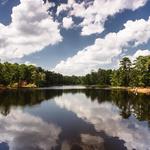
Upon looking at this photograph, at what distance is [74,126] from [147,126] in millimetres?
7774

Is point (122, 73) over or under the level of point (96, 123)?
over

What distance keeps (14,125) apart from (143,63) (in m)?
82.5

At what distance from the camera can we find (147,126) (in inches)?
1101

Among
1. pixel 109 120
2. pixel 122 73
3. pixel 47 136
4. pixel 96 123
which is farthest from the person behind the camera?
pixel 122 73

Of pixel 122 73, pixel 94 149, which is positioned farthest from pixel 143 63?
pixel 94 149

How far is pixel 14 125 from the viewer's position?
28.9 meters

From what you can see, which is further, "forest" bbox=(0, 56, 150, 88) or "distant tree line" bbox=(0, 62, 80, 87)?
"distant tree line" bbox=(0, 62, 80, 87)

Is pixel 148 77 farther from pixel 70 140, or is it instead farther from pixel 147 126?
pixel 70 140

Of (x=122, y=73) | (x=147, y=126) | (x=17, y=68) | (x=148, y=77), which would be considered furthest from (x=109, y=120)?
(x=17, y=68)

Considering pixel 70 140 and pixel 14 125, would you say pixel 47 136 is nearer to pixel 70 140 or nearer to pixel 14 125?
pixel 70 140

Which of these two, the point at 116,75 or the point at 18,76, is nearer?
the point at 116,75

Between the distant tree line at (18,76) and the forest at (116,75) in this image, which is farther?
the distant tree line at (18,76)

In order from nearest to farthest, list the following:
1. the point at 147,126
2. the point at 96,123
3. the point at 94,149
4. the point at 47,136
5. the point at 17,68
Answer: the point at 94,149 → the point at 47,136 → the point at 147,126 → the point at 96,123 → the point at 17,68

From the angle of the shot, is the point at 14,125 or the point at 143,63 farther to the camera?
the point at 143,63
